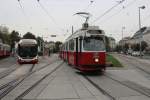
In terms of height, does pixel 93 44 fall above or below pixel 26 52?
above

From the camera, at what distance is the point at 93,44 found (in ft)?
78.6

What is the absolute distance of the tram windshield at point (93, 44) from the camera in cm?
2388

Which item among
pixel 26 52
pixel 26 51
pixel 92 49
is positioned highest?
pixel 92 49

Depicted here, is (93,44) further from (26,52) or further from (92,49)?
(26,52)

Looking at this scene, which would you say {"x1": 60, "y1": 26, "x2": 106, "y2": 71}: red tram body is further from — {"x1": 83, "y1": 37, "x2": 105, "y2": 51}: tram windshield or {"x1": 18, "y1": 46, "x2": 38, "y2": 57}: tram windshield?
{"x1": 18, "y1": 46, "x2": 38, "y2": 57}: tram windshield

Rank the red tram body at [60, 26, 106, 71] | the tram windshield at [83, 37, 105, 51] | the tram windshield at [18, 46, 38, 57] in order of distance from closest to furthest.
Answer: the red tram body at [60, 26, 106, 71] → the tram windshield at [83, 37, 105, 51] → the tram windshield at [18, 46, 38, 57]

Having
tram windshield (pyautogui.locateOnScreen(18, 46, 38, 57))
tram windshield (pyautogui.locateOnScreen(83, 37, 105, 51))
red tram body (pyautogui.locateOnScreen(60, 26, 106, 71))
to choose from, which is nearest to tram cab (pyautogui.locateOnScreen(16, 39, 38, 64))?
tram windshield (pyautogui.locateOnScreen(18, 46, 38, 57))

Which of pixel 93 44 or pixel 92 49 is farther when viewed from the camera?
pixel 93 44

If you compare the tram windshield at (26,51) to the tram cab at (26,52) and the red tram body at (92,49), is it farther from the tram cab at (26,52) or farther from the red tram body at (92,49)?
the red tram body at (92,49)

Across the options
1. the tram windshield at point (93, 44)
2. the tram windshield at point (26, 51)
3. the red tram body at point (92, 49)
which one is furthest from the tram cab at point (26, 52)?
the tram windshield at point (93, 44)

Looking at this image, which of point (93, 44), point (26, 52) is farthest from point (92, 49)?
point (26, 52)

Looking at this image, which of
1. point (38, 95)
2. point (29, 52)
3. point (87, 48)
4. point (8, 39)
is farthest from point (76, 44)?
point (8, 39)

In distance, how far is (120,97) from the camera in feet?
41.6

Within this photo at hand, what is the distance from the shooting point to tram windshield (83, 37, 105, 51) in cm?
2388
